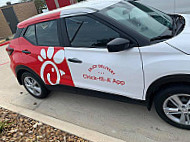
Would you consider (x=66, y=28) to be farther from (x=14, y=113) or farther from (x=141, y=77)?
(x=14, y=113)

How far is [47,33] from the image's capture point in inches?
111

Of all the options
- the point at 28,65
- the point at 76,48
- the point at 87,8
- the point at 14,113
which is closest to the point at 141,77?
the point at 76,48

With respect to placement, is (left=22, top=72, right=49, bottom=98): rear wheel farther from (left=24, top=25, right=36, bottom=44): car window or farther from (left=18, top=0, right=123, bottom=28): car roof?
(left=18, top=0, right=123, bottom=28): car roof

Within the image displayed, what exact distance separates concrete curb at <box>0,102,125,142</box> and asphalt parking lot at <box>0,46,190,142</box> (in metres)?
0.10

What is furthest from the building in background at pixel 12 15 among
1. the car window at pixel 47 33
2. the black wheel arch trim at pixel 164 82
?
the black wheel arch trim at pixel 164 82

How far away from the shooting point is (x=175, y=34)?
2.12 meters

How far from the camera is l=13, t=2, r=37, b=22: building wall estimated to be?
663 inches

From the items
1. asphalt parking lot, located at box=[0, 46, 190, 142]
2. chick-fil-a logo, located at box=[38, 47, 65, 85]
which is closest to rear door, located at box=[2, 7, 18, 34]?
asphalt parking lot, located at box=[0, 46, 190, 142]

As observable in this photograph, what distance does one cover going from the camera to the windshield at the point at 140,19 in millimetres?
2160

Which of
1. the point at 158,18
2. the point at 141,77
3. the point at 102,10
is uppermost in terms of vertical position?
the point at 102,10

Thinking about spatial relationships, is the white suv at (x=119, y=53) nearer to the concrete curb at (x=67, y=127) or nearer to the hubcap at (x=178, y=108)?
the hubcap at (x=178, y=108)

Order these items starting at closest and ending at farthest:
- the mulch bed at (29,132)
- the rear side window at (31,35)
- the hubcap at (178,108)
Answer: the hubcap at (178,108) < the mulch bed at (29,132) < the rear side window at (31,35)

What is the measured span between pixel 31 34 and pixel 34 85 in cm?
105

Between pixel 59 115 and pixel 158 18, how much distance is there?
2.31m
